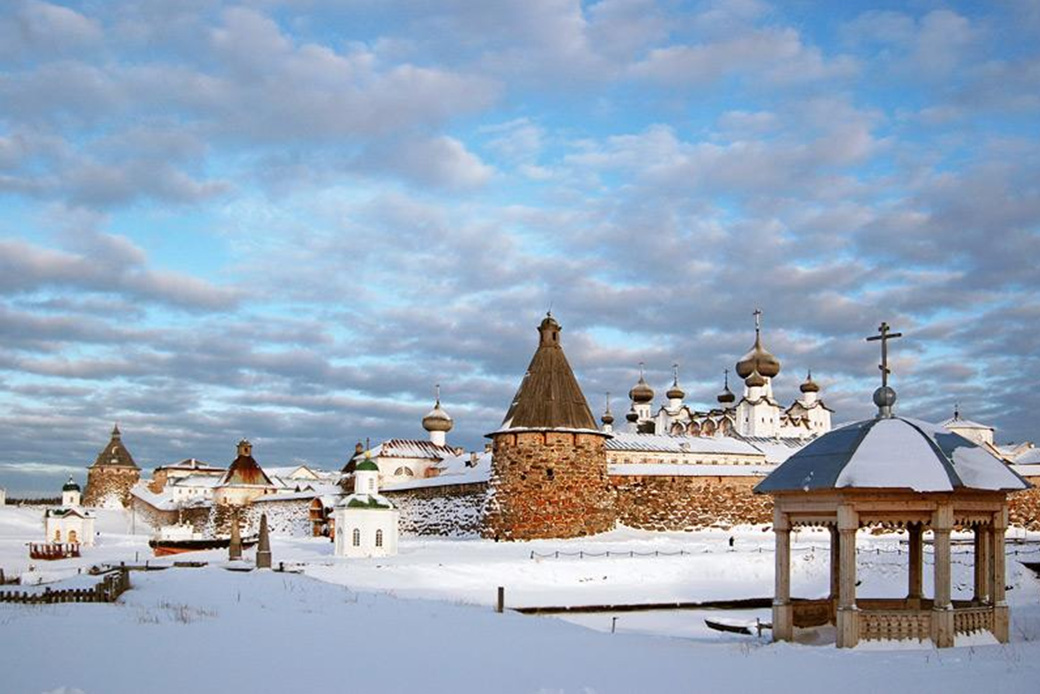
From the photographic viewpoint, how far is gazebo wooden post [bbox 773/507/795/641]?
14.9m

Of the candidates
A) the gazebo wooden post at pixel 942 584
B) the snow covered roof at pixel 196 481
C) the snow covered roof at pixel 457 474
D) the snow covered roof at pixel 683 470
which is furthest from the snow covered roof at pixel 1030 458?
the snow covered roof at pixel 196 481

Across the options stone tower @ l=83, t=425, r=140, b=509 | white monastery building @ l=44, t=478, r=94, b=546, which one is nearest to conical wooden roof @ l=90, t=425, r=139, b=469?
stone tower @ l=83, t=425, r=140, b=509

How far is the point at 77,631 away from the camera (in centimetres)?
1159

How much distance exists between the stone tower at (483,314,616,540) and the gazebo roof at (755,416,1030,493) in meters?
20.0

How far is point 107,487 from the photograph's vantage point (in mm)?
84250

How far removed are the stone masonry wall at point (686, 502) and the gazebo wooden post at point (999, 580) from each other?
23625 mm

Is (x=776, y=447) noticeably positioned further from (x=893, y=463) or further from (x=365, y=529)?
(x=893, y=463)

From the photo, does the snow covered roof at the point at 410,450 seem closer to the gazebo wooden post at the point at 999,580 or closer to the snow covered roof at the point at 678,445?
the snow covered roof at the point at 678,445

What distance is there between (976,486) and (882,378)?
2.40 metres

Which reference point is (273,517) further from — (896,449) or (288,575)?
(896,449)

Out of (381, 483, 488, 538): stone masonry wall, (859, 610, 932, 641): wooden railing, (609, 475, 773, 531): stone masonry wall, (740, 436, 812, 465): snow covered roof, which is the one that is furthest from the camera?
(740, 436, 812, 465): snow covered roof

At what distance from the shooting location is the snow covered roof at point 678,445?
48.4m

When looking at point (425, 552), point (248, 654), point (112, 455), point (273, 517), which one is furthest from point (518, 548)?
point (112, 455)

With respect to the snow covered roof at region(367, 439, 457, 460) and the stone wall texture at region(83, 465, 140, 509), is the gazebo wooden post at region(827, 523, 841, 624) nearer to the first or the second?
the snow covered roof at region(367, 439, 457, 460)
